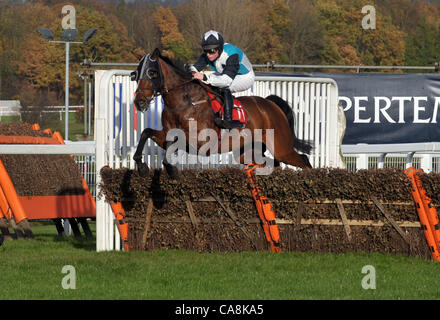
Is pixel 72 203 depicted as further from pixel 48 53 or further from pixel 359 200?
pixel 48 53

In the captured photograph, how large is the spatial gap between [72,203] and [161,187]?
9.33 ft

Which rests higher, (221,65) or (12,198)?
(221,65)

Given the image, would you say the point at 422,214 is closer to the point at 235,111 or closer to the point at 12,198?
the point at 235,111

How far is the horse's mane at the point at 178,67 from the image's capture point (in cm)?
806

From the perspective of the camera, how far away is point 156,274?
6418 millimetres

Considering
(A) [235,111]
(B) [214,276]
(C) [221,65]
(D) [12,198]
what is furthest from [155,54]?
(D) [12,198]

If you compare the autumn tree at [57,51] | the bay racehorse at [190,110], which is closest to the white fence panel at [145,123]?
the bay racehorse at [190,110]

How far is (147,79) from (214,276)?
2.25 m

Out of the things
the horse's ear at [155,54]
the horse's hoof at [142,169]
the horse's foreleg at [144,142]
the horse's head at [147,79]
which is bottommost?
the horse's hoof at [142,169]

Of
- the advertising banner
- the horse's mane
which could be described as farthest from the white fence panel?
the advertising banner

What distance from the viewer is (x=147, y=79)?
24.9 ft

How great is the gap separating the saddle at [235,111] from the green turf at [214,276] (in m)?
1.56

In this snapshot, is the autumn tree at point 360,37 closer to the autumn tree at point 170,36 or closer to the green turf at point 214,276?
the autumn tree at point 170,36

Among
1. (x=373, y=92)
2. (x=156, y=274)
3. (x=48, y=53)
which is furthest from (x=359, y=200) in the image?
(x=48, y=53)
